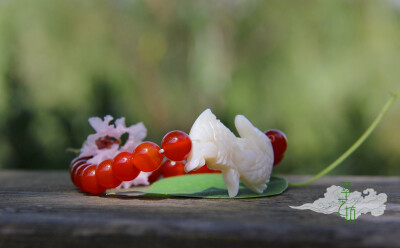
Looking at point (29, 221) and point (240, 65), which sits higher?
point (240, 65)

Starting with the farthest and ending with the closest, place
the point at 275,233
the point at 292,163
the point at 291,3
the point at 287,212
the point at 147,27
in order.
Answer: the point at 147,27, the point at 291,3, the point at 292,163, the point at 287,212, the point at 275,233

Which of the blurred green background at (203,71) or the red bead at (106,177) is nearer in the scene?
the red bead at (106,177)

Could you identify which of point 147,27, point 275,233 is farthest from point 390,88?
point 275,233

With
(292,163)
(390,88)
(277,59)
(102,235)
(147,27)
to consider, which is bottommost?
(102,235)

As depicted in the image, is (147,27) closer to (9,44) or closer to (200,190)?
(9,44)

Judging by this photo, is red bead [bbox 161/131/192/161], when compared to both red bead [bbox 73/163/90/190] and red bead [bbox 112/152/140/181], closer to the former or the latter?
red bead [bbox 112/152/140/181]

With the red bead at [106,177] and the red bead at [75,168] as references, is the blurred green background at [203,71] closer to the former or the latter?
the red bead at [75,168]

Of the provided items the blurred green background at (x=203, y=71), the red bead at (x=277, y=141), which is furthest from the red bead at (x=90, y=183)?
the blurred green background at (x=203, y=71)
